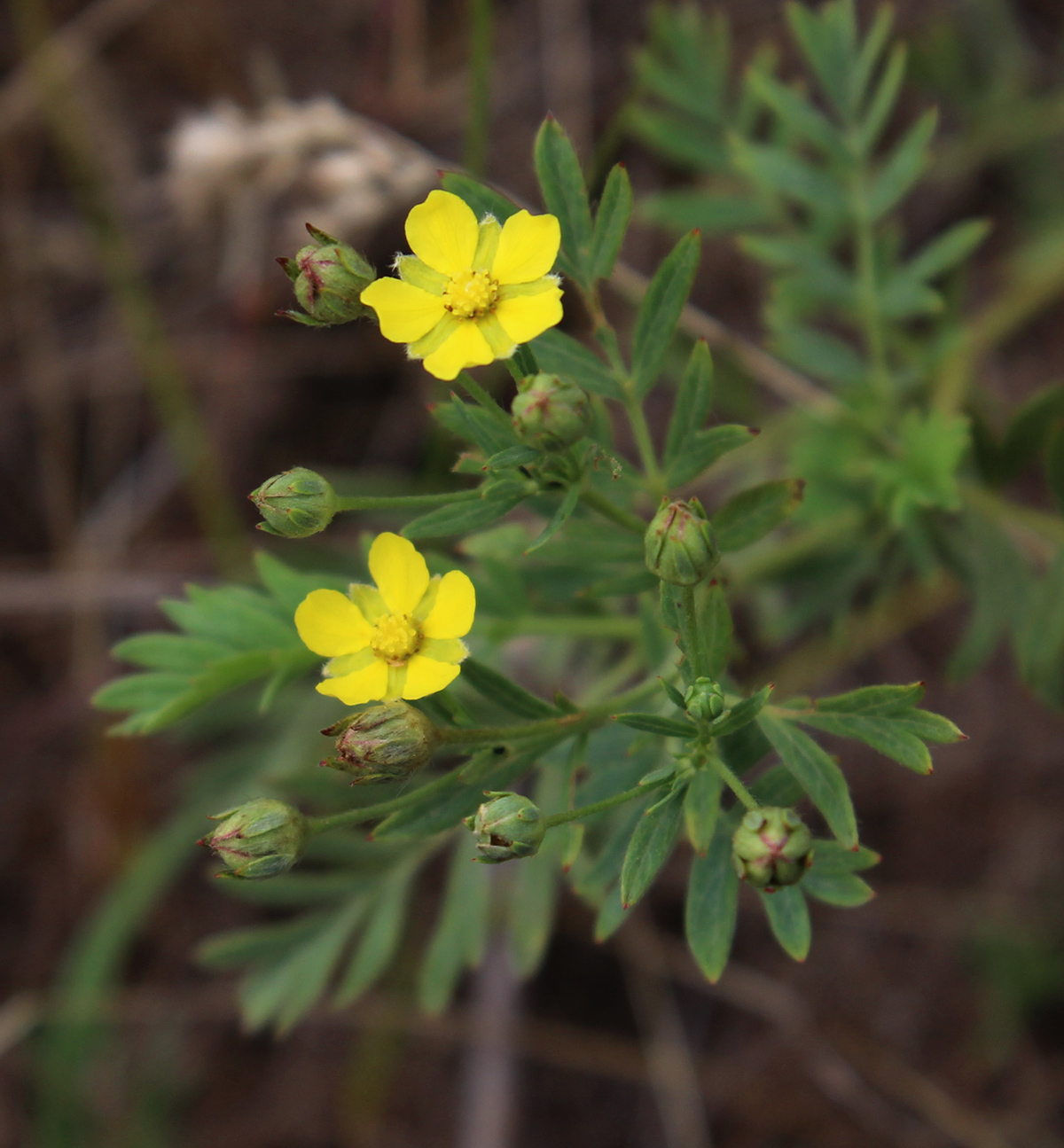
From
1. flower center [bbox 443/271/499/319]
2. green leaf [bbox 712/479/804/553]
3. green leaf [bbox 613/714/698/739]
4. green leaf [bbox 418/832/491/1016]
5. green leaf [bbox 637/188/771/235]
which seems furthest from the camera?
green leaf [bbox 637/188/771/235]

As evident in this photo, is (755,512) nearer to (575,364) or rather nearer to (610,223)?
(575,364)

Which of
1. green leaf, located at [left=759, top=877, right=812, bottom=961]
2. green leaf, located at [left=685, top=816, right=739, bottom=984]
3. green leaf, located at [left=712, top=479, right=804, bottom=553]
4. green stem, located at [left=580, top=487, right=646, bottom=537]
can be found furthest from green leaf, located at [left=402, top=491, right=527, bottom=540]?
green leaf, located at [left=759, top=877, right=812, bottom=961]

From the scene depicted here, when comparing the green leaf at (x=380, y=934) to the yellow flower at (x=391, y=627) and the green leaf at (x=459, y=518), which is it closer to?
the yellow flower at (x=391, y=627)

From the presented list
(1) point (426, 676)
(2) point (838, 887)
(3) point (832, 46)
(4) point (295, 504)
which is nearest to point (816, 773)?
(2) point (838, 887)

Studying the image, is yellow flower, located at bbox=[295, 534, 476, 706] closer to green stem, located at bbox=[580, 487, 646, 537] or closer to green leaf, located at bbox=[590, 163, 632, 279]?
green stem, located at bbox=[580, 487, 646, 537]

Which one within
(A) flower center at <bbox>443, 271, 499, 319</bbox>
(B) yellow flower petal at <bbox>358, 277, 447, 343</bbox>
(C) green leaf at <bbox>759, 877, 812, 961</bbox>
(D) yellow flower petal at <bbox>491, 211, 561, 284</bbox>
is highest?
(D) yellow flower petal at <bbox>491, 211, 561, 284</bbox>

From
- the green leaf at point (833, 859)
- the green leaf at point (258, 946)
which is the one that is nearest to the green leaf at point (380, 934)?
the green leaf at point (258, 946)
